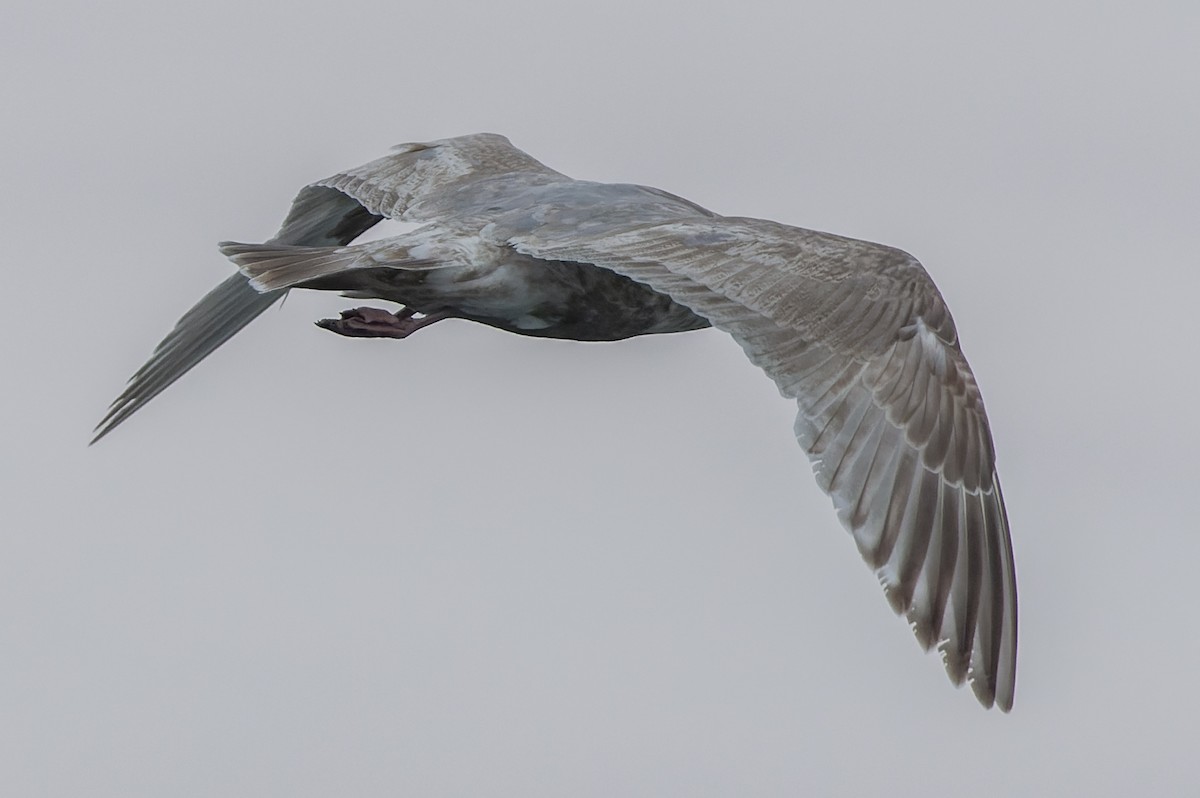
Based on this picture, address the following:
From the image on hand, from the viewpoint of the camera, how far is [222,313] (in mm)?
16234

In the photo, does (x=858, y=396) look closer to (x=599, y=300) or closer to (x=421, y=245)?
(x=599, y=300)

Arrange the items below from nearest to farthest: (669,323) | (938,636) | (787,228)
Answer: (938,636) → (787,228) → (669,323)

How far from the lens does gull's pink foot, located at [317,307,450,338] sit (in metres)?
13.6

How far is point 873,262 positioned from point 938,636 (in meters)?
2.05

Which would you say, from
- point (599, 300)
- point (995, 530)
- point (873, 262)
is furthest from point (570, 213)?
point (995, 530)

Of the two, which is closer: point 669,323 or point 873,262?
point 873,262

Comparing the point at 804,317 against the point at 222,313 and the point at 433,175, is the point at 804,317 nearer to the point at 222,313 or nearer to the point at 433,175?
the point at 433,175

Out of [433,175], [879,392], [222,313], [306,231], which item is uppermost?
[433,175]

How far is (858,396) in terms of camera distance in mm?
12586

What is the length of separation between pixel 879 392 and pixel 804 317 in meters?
0.55

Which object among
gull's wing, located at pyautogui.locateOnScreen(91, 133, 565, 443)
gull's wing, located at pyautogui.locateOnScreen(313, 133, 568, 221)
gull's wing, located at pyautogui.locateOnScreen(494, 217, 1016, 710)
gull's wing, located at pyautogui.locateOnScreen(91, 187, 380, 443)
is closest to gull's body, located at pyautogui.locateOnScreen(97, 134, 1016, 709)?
gull's wing, located at pyautogui.locateOnScreen(494, 217, 1016, 710)

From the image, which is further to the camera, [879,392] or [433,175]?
[433,175]

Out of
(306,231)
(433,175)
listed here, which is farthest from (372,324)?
(306,231)

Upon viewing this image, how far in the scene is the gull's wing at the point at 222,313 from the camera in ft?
53.2
